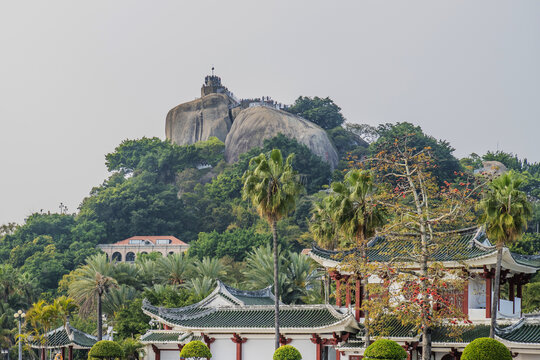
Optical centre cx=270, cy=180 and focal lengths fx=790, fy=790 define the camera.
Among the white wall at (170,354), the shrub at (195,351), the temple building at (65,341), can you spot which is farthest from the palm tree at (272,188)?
the temple building at (65,341)

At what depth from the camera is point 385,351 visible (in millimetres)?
32469

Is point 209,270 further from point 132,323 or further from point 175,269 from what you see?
point 132,323

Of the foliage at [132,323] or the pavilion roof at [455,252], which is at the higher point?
the pavilion roof at [455,252]

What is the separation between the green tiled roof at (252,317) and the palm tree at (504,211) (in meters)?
8.06

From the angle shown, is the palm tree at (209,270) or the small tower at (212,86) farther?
the small tower at (212,86)

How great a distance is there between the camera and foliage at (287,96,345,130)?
14475 cm

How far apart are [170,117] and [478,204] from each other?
127 metres

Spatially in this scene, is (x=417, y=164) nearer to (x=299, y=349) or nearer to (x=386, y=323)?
(x=386, y=323)

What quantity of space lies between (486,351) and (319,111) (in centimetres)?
11627

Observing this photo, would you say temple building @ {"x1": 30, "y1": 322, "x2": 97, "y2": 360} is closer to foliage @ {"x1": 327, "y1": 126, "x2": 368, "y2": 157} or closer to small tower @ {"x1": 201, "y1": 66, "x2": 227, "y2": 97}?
foliage @ {"x1": 327, "y1": 126, "x2": 368, "y2": 157}

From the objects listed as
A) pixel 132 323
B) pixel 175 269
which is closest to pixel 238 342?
pixel 132 323

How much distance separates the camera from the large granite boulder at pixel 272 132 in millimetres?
132375

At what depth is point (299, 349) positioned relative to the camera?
131 ft

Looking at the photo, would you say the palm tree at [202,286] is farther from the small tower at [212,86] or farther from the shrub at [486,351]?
the small tower at [212,86]
